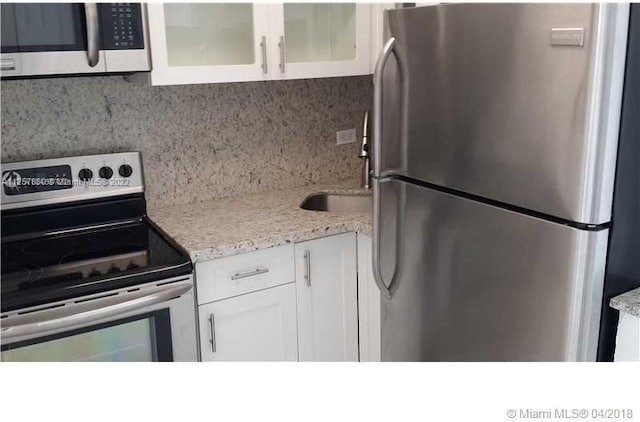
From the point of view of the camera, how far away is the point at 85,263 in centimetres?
177

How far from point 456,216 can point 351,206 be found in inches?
36.3

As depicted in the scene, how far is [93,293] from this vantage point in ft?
5.24

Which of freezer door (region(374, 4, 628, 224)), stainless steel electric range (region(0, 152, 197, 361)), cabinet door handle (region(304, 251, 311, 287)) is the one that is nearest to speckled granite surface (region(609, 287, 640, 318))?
freezer door (region(374, 4, 628, 224))

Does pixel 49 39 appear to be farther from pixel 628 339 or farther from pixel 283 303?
pixel 628 339

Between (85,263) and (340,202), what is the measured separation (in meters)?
1.03

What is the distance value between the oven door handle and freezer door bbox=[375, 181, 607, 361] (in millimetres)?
646

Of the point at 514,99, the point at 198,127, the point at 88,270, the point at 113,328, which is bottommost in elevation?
the point at 113,328

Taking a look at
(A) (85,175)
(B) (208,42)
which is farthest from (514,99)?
(A) (85,175)

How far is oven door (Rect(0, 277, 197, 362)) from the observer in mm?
1537

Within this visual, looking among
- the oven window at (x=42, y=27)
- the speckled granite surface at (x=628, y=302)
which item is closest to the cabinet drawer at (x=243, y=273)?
the oven window at (x=42, y=27)

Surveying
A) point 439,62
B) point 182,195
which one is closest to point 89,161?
point 182,195

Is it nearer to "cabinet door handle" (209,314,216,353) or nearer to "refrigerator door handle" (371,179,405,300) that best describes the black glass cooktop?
"cabinet door handle" (209,314,216,353)
